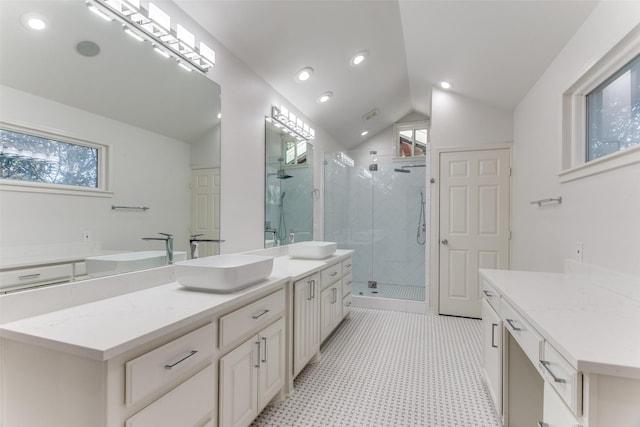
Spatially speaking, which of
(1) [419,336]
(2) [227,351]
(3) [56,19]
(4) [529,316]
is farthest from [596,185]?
(3) [56,19]

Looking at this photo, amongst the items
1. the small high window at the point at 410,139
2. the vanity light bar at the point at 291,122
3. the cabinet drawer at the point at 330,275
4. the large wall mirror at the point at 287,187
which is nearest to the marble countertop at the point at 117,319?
the cabinet drawer at the point at 330,275

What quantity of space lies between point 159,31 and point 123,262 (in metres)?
1.24

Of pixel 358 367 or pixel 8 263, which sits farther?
pixel 358 367

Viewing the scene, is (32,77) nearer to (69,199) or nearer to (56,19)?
(56,19)

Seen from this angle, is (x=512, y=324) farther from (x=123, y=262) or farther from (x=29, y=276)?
(x=29, y=276)

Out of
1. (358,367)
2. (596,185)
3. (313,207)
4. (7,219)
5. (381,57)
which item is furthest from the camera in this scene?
(313,207)

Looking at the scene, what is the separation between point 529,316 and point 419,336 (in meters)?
1.98

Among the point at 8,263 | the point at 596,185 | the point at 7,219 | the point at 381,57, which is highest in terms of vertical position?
the point at 381,57

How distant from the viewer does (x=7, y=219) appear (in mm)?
1065

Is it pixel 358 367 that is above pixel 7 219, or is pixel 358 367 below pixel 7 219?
below

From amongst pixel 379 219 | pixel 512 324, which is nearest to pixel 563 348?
pixel 512 324

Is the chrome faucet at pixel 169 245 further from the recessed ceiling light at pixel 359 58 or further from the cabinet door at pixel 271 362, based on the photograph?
the recessed ceiling light at pixel 359 58

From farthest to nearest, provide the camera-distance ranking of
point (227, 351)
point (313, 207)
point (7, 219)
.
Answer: point (313, 207), point (227, 351), point (7, 219)

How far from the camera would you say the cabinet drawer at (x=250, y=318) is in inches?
52.2
